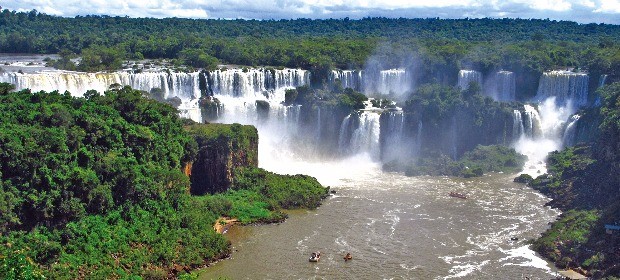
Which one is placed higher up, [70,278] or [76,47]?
[76,47]

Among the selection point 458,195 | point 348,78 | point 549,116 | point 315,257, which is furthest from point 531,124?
point 315,257

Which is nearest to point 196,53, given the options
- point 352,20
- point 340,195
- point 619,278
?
point 340,195

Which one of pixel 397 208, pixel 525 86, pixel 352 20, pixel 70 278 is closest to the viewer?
pixel 70 278

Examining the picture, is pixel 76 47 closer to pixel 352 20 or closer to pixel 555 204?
pixel 555 204

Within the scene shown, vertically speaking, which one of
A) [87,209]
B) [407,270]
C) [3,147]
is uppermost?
[3,147]

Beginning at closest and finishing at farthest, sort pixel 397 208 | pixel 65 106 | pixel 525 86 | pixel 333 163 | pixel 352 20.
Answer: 1. pixel 65 106
2. pixel 397 208
3. pixel 333 163
4. pixel 525 86
5. pixel 352 20

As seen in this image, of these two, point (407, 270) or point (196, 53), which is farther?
point (196, 53)

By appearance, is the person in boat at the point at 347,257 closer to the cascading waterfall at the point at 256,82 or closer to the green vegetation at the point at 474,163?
the green vegetation at the point at 474,163
